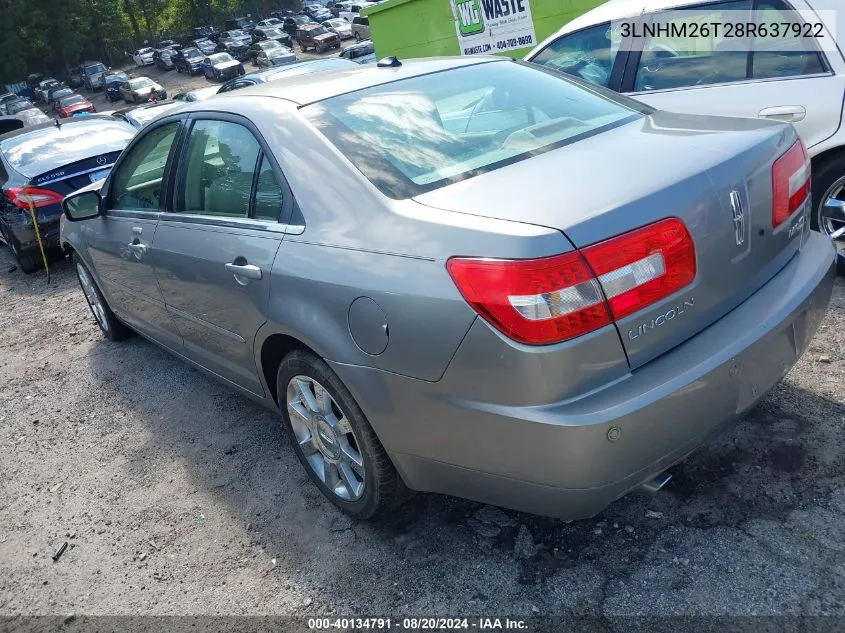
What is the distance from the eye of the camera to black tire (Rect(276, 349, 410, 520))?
263 centimetres

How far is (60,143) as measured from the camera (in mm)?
8344

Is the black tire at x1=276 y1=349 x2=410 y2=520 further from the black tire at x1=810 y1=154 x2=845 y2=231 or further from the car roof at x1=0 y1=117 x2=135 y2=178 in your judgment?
the car roof at x1=0 y1=117 x2=135 y2=178

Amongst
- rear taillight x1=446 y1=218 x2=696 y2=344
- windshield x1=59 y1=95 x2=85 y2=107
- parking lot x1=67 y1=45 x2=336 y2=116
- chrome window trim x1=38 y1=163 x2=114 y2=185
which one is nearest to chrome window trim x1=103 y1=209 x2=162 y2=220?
rear taillight x1=446 y1=218 x2=696 y2=344

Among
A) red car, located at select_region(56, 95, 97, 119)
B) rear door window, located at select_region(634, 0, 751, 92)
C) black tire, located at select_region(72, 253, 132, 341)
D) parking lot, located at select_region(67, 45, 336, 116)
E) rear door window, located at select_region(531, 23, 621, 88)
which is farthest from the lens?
parking lot, located at select_region(67, 45, 336, 116)

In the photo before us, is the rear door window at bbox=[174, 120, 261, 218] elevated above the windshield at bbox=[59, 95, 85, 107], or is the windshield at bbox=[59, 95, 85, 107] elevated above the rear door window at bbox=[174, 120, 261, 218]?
the rear door window at bbox=[174, 120, 261, 218]

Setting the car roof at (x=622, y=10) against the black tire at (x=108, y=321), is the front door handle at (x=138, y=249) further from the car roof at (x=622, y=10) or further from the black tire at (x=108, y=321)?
the car roof at (x=622, y=10)

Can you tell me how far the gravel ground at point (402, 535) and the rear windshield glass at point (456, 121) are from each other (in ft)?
4.58

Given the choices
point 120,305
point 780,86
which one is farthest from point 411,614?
point 780,86

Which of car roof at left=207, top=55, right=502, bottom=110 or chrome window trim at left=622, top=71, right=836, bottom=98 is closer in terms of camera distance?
car roof at left=207, top=55, right=502, bottom=110

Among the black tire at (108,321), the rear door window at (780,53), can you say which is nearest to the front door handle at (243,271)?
the black tire at (108,321)

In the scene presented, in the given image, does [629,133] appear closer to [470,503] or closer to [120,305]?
[470,503]

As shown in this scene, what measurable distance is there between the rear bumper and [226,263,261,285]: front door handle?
2.10 ft

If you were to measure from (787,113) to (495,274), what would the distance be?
298 centimetres

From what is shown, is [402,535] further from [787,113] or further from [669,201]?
[787,113]
